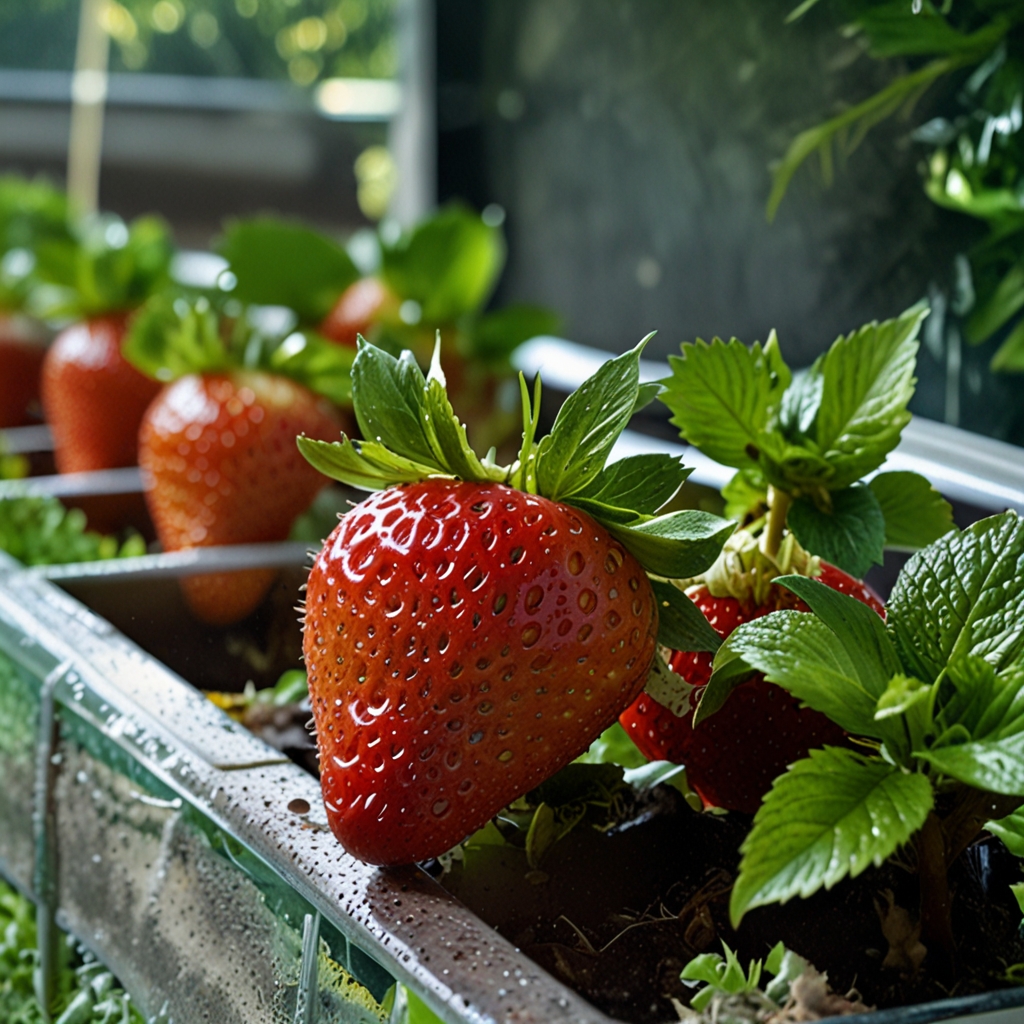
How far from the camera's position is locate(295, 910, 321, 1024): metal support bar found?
432 mm

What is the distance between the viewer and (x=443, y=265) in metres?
1.15

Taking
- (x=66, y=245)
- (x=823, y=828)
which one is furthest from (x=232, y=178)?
(x=823, y=828)

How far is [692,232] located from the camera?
41.6 inches

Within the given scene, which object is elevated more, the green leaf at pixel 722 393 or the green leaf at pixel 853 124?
the green leaf at pixel 853 124

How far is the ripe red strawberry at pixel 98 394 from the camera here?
1.19 m

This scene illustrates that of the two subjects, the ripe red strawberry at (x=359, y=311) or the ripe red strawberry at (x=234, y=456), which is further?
the ripe red strawberry at (x=359, y=311)

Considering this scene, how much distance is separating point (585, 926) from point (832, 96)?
0.54 metres

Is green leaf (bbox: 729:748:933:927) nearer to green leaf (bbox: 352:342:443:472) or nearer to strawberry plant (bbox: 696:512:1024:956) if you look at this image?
strawberry plant (bbox: 696:512:1024:956)

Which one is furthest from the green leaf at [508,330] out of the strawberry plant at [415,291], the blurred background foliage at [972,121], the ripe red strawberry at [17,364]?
the ripe red strawberry at [17,364]

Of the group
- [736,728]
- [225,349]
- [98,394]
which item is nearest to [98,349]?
[98,394]

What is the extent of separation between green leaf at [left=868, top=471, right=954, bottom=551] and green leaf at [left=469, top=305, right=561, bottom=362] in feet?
2.07

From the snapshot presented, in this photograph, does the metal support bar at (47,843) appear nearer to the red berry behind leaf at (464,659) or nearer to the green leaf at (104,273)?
the red berry behind leaf at (464,659)

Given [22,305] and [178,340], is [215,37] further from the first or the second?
[178,340]

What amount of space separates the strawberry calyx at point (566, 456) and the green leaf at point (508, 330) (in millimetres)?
669
